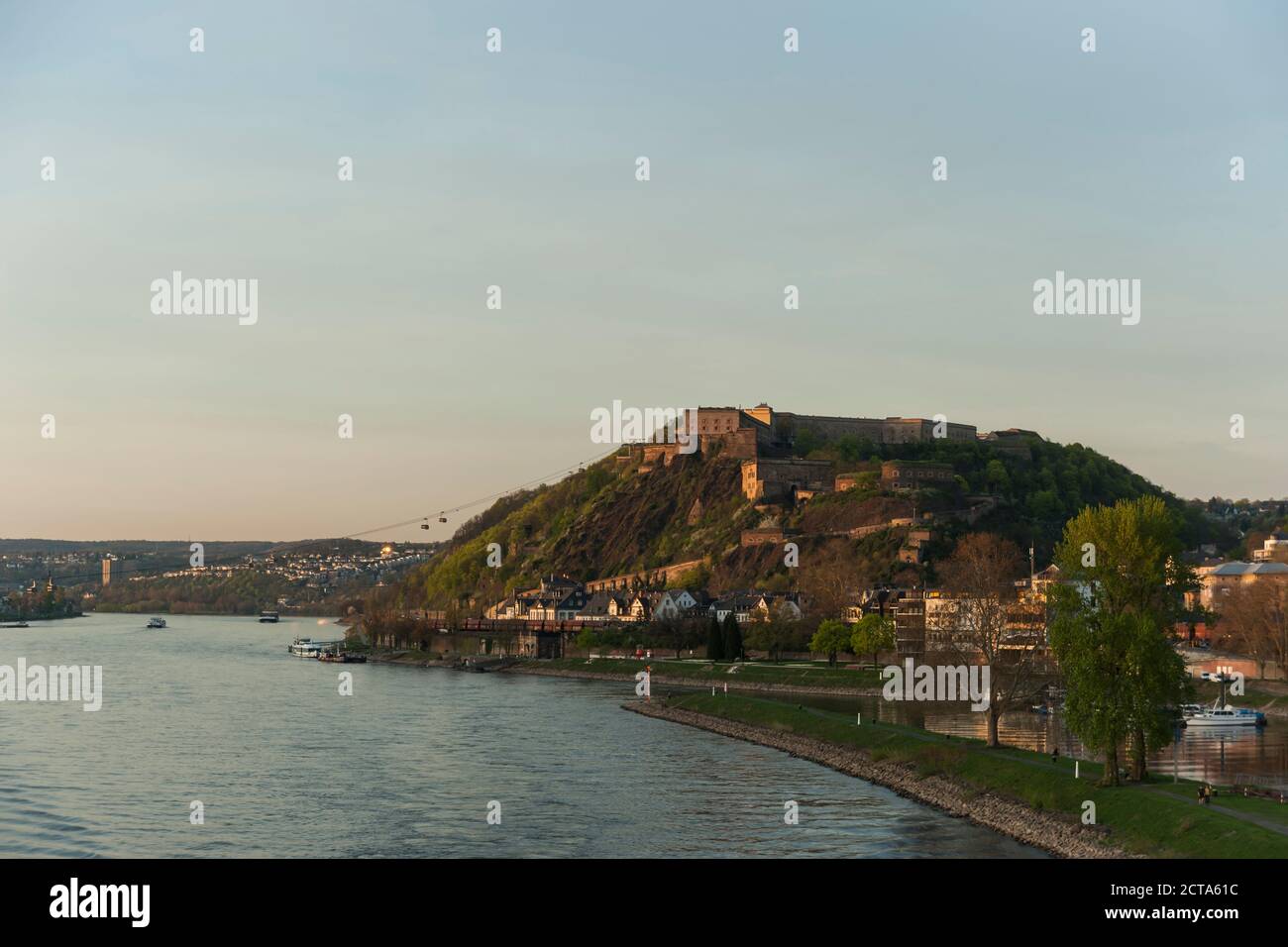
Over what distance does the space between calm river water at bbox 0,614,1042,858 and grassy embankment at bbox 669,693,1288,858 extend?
7.61 feet

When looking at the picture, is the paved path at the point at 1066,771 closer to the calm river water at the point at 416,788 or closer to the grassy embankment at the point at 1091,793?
the grassy embankment at the point at 1091,793

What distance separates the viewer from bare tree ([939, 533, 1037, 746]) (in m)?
52.0

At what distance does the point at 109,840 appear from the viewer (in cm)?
3944

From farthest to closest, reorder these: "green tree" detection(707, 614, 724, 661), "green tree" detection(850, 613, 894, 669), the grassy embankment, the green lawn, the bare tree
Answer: "green tree" detection(707, 614, 724, 661)
"green tree" detection(850, 613, 894, 669)
the green lawn
the bare tree
the grassy embankment

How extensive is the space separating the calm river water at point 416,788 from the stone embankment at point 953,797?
81cm

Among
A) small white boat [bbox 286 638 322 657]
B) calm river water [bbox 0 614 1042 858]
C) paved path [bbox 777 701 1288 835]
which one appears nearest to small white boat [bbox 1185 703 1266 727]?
paved path [bbox 777 701 1288 835]

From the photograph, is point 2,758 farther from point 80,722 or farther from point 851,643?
point 851,643

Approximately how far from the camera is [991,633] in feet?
183

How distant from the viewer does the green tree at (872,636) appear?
3856 inches

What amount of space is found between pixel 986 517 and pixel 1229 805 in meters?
133

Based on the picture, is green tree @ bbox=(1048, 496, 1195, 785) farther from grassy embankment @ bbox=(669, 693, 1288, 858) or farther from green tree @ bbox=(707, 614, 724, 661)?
green tree @ bbox=(707, 614, 724, 661)

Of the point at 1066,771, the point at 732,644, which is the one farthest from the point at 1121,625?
the point at 732,644

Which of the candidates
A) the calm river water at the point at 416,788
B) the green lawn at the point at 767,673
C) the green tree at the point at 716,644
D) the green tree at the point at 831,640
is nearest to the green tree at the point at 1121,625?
the calm river water at the point at 416,788
